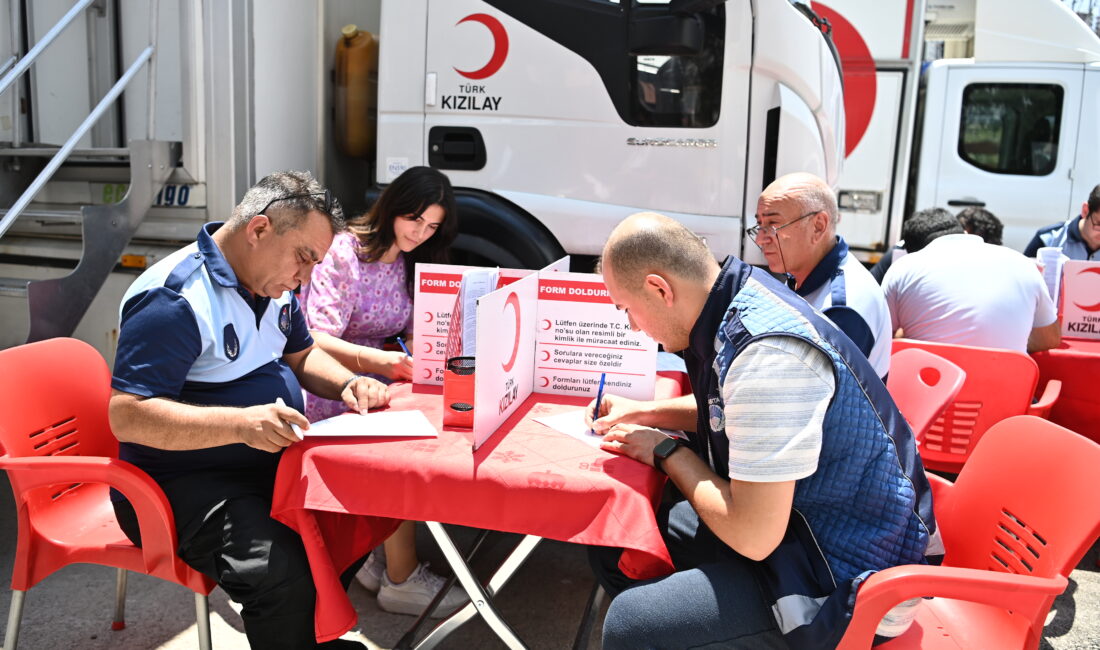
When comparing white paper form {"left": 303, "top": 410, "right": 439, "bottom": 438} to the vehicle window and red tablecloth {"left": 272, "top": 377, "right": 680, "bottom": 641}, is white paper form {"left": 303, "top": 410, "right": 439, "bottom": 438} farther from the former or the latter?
the vehicle window

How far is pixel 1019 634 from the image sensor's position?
1.47m

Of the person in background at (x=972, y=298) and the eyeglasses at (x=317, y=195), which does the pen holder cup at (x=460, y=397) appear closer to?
the eyeglasses at (x=317, y=195)

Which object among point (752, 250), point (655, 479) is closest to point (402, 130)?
point (752, 250)

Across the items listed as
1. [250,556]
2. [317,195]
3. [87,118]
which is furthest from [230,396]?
[87,118]

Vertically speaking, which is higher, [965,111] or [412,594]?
[965,111]

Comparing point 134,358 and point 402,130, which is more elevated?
point 402,130

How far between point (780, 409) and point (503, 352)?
0.71m

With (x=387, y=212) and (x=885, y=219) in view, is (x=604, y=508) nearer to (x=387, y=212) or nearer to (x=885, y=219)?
(x=387, y=212)

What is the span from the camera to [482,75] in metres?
3.52

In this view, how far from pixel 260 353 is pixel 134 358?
1.13ft

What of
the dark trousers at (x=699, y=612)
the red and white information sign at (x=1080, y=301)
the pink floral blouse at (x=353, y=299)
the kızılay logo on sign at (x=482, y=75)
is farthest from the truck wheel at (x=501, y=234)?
the red and white information sign at (x=1080, y=301)

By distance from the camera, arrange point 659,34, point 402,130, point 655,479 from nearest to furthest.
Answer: point 655,479 < point 659,34 < point 402,130

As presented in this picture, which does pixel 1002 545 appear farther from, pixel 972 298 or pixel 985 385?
pixel 972 298

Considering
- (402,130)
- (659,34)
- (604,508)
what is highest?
(659,34)
